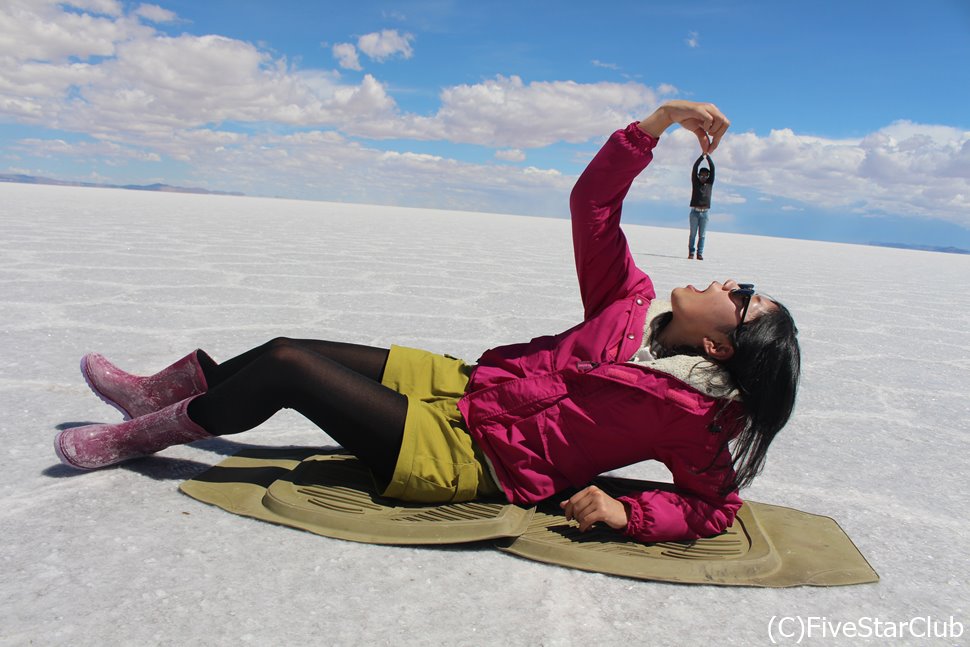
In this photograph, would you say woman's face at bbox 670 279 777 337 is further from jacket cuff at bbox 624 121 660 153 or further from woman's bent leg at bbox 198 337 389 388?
woman's bent leg at bbox 198 337 389 388

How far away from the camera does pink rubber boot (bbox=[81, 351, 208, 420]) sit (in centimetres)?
178

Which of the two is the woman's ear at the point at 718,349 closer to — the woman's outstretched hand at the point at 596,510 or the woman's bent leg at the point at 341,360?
the woman's outstretched hand at the point at 596,510

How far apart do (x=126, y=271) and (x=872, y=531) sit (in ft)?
15.4

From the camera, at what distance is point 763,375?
54.2 inches

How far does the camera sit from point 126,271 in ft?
15.5

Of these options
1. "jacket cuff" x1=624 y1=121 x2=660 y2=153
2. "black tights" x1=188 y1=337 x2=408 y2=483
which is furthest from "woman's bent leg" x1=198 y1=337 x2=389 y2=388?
"jacket cuff" x1=624 y1=121 x2=660 y2=153

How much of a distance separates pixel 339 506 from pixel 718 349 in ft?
2.93

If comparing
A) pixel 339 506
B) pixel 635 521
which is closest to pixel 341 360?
pixel 339 506

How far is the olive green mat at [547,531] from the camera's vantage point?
1.39m

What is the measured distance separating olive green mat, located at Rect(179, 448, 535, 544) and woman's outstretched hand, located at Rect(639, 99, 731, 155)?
3.09ft

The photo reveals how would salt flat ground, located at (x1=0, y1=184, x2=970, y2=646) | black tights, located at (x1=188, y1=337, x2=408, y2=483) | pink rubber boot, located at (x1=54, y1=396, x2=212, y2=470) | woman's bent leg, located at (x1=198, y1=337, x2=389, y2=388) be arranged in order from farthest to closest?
woman's bent leg, located at (x1=198, y1=337, x2=389, y2=388)
pink rubber boot, located at (x1=54, y1=396, x2=212, y2=470)
black tights, located at (x1=188, y1=337, x2=408, y2=483)
salt flat ground, located at (x1=0, y1=184, x2=970, y2=646)

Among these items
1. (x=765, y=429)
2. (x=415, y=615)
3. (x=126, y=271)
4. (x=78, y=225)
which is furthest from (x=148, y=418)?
(x=78, y=225)

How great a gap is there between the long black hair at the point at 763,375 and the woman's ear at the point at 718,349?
0.02 m

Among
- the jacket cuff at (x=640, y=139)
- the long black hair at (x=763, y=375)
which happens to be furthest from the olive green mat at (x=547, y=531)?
the jacket cuff at (x=640, y=139)
